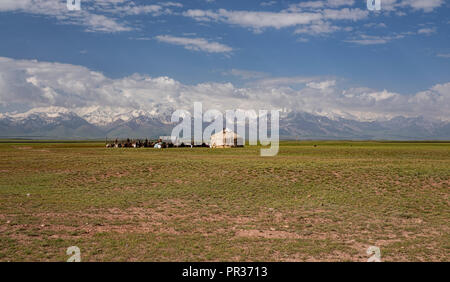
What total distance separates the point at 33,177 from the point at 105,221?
19.6m

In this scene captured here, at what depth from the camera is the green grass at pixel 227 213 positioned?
12.8 metres

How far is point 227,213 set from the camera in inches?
763

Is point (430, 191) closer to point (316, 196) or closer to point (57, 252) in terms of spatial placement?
point (316, 196)

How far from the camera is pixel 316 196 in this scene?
79.3ft

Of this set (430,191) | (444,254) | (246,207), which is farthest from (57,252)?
(430,191)

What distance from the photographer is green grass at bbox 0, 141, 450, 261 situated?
12.8 meters
